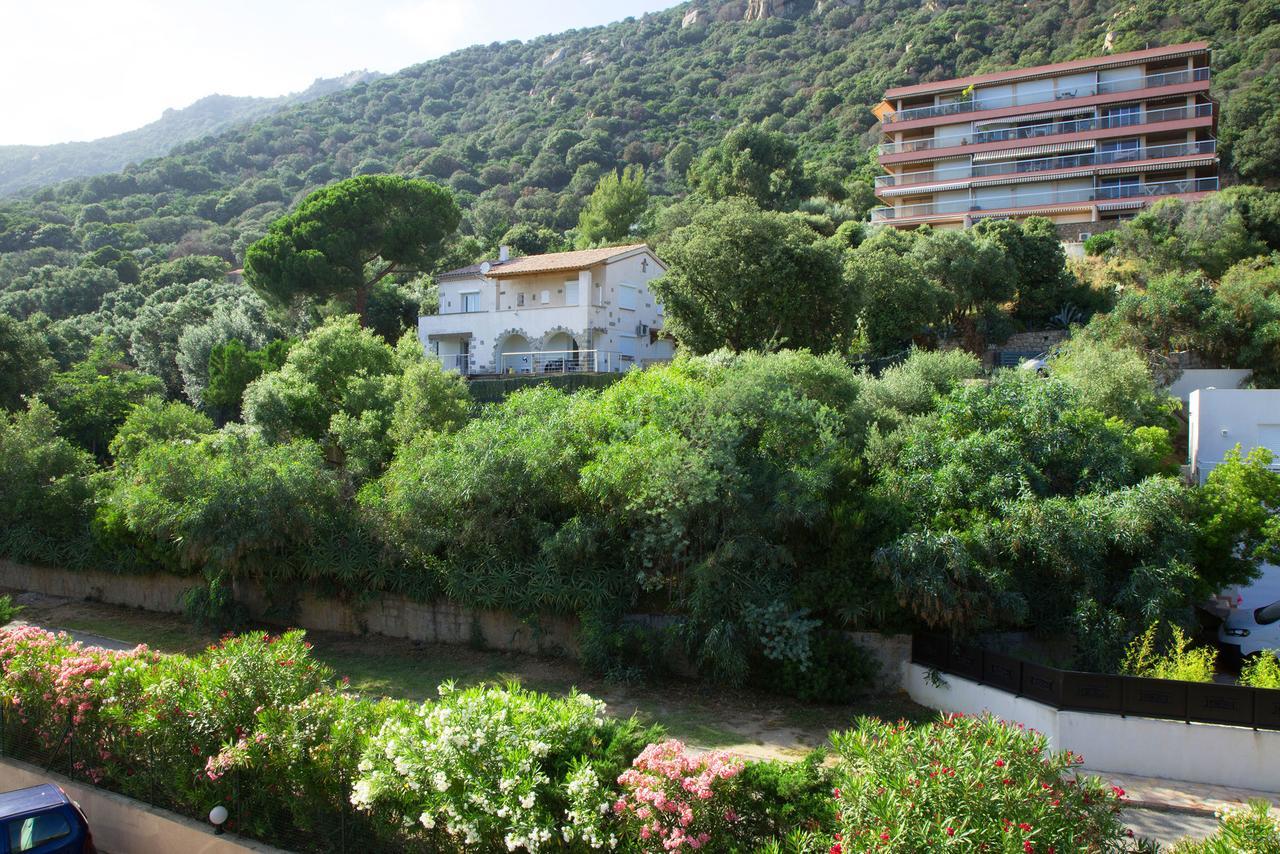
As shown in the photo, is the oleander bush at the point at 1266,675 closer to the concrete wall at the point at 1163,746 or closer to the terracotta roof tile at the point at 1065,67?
the concrete wall at the point at 1163,746

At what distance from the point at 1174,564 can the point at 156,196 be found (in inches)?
4571

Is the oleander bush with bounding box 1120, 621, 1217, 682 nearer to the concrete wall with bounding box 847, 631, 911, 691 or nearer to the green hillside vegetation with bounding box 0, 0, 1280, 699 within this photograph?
the green hillside vegetation with bounding box 0, 0, 1280, 699

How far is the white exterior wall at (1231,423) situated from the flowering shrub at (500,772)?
17267 millimetres

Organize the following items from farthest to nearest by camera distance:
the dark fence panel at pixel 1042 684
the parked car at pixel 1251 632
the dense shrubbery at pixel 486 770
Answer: the parked car at pixel 1251 632 → the dark fence panel at pixel 1042 684 → the dense shrubbery at pixel 486 770

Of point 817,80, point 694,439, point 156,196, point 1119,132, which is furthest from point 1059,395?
point 156,196

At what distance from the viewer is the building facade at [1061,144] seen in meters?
46.1

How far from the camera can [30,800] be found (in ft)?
28.4

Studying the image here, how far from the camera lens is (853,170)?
6556 centimetres

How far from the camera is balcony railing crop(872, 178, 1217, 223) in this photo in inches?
1767

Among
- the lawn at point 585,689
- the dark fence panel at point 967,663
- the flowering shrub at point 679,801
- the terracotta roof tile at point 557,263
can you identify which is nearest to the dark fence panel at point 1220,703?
the dark fence panel at point 967,663

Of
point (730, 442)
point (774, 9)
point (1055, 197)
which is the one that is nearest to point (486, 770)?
point (730, 442)

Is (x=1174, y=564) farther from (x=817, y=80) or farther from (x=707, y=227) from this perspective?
(x=817, y=80)

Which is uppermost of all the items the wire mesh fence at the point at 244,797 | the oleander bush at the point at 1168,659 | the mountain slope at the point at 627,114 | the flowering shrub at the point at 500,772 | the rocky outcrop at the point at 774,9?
the rocky outcrop at the point at 774,9

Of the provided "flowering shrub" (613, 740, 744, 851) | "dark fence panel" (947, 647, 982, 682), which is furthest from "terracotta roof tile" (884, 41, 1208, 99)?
"flowering shrub" (613, 740, 744, 851)
